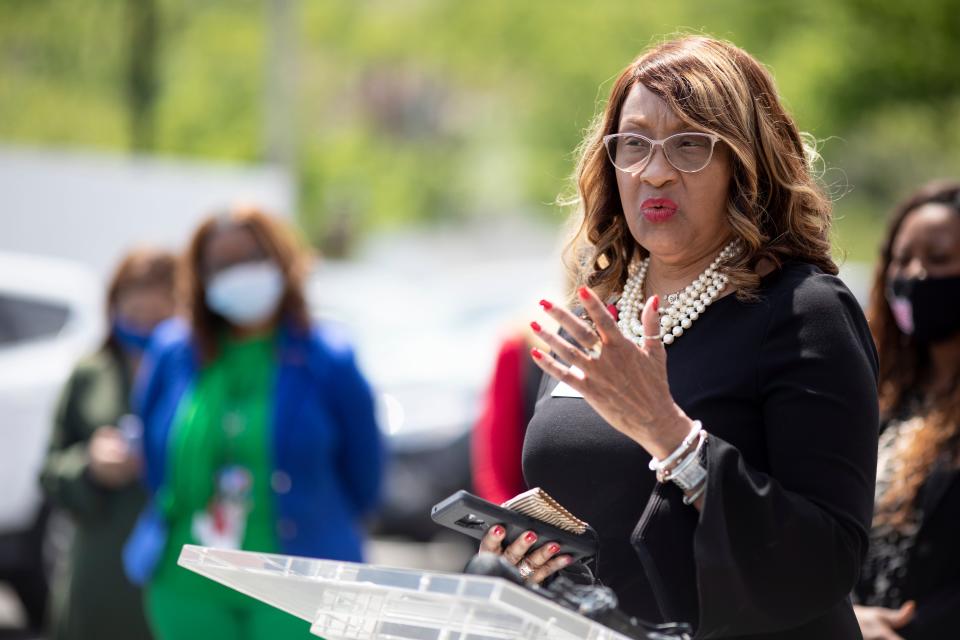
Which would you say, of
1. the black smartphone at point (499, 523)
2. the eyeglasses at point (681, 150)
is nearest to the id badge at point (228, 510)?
the black smartphone at point (499, 523)

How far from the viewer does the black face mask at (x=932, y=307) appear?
11.7ft

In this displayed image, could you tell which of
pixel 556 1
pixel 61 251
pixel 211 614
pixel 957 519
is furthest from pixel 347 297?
pixel 556 1

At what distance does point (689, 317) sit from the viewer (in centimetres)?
248

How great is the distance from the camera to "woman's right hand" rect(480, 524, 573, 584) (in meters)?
2.24

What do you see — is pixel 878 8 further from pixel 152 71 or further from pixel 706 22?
pixel 152 71

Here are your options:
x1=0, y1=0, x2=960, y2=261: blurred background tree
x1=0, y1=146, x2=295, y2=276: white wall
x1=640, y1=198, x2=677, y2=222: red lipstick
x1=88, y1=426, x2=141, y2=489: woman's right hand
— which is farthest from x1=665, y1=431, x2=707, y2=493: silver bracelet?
x1=0, y1=146, x2=295, y2=276: white wall

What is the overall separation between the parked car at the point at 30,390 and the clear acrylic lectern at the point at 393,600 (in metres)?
5.41

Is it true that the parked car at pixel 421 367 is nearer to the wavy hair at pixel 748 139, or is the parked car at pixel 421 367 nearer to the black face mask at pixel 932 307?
the black face mask at pixel 932 307

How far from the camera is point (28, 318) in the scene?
8.00m

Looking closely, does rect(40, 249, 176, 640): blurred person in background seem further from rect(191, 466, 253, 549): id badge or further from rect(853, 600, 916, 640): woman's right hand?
rect(853, 600, 916, 640): woman's right hand

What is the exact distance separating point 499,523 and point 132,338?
3.80 meters

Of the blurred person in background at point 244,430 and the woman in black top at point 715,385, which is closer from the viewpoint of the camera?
the woman in black top at point 715,385

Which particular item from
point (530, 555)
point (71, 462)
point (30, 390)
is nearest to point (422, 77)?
point (30, 390)

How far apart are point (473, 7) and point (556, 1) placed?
2816mm
